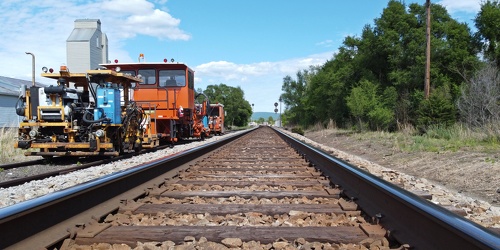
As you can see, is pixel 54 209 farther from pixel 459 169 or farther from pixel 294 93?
pixel 294 93

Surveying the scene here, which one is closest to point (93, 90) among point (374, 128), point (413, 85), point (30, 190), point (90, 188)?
point (30, 190)

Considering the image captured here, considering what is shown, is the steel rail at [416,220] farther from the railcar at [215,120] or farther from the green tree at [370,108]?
the railcar at [215,120]

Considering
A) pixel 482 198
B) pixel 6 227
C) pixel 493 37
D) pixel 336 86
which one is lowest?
pixel 482 198

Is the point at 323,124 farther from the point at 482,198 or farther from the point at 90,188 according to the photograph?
the point at 90,188

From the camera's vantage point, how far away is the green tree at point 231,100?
336 ft

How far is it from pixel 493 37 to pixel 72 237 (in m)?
34.8

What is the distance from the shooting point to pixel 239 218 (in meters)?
3.48

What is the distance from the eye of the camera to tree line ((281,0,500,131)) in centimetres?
2253

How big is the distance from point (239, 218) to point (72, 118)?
8.37 meters

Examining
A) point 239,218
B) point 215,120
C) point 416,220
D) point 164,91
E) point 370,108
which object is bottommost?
point 239,218

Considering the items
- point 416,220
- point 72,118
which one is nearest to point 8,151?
point 72,118

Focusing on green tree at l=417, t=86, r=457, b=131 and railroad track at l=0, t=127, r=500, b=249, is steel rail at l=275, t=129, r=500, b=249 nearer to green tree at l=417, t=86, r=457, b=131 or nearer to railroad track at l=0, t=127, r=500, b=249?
railroad track at l=0, t=127, r=500, b=249

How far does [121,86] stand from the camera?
12.2 m

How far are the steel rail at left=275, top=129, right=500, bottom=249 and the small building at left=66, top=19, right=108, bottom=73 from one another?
30.0 metres
